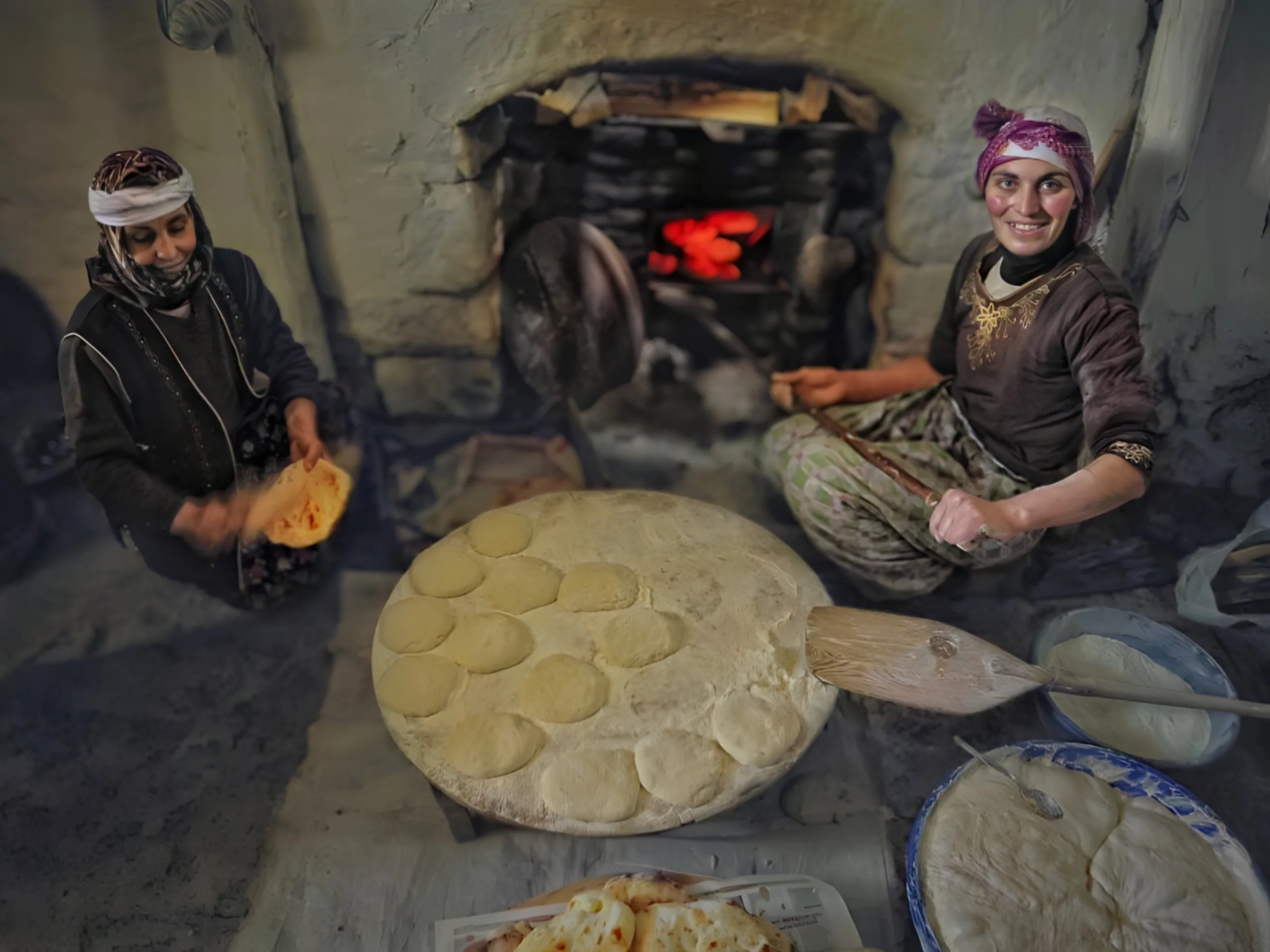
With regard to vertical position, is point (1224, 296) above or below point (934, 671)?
above

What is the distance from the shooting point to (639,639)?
207cm

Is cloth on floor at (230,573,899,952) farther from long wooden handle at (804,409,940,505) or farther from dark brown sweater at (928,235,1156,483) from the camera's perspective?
dark brown sweater at (928,235,1156,483)

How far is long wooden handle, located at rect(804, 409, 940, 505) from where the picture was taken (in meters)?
2.20

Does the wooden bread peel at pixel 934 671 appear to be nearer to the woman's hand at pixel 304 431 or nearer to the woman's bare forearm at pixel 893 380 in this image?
the woman's bare forearm at pixel 893 380

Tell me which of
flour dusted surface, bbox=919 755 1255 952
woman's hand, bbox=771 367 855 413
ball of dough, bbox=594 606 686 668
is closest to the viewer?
flour dusted surface, bbox=919 755 1255 952

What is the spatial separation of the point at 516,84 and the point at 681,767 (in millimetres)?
1831

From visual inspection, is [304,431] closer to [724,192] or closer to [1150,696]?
[724,192]

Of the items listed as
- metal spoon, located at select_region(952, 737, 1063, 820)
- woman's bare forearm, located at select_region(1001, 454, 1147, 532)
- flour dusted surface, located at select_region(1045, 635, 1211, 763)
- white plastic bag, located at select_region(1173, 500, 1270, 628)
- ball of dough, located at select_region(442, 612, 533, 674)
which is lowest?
flour dusted surface, located at select_region(1045, 635, 1211, 763)

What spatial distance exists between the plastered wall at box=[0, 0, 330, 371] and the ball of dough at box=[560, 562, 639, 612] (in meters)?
1.25

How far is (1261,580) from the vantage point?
2434mm

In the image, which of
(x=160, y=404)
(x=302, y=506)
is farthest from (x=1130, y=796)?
(x=160, y=404)

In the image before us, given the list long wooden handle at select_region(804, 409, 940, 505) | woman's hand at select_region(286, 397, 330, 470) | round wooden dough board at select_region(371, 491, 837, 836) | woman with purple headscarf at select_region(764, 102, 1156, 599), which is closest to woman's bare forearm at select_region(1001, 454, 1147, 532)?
woman with purple headscarf at select_region(764, 102, 1156, 599)

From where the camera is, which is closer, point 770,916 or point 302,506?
point 770,916

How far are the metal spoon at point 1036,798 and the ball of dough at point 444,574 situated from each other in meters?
1.30
